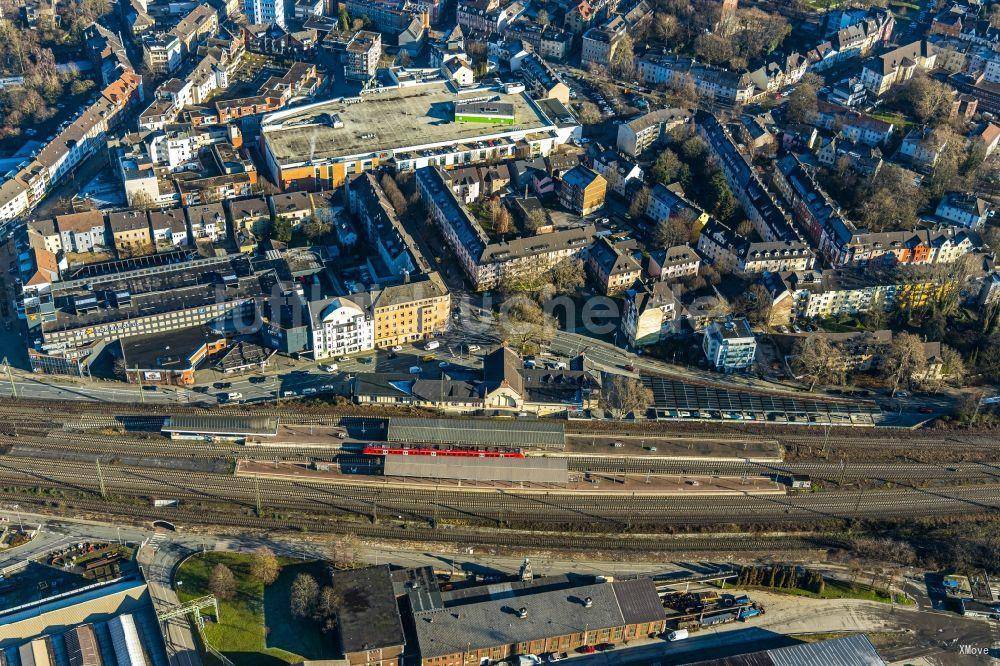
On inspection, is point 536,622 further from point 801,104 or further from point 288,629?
point 801,104

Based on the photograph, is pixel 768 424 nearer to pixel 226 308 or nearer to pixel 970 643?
pixel 970 643

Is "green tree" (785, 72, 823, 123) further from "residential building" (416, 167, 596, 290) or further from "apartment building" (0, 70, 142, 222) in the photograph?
"apartment building" (0, 70, 142, 222)

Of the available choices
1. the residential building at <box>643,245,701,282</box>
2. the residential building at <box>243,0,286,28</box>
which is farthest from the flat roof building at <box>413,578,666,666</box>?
the residential building at <box>243,0,286,28</box>

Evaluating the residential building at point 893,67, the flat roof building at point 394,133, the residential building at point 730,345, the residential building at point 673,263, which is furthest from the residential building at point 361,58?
the residential building at point 893,67

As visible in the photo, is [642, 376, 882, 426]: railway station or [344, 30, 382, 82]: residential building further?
[344, 30, 382, 82]: residential building

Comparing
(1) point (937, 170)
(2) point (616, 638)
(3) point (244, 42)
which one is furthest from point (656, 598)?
(3) point (244, 42)

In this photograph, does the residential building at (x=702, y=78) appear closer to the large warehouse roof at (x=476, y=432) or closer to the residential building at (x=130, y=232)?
the large warehouse roof at (x=476, y=432)
